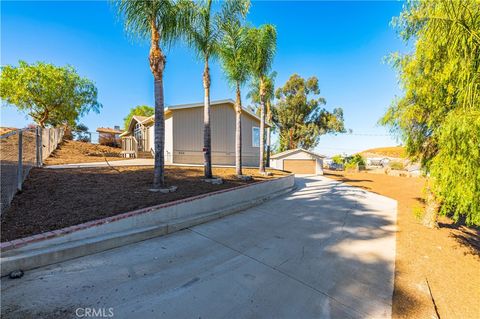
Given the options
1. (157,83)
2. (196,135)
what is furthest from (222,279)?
(196,135)

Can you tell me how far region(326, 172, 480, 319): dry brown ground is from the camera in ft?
9.80

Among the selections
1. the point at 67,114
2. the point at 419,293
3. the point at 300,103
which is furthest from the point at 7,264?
the point at 300,103

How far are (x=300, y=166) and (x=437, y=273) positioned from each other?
2054 centimetres

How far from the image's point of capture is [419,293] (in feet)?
10.9

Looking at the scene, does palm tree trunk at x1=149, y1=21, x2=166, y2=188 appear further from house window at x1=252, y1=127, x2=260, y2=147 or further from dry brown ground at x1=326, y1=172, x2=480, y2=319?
house window at x1=252, y1=127, x2=260, y2=147

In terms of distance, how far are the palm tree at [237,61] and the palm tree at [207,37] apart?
0.68 meters

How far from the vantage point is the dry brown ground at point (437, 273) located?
2986 mm

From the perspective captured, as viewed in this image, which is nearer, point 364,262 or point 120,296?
point 120,296

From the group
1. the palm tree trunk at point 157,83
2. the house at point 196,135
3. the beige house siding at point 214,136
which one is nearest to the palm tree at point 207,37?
the palm tree trunk at point 157,83

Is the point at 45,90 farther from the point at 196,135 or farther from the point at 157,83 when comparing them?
the point at 157,83

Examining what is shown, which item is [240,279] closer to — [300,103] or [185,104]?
[185,104]

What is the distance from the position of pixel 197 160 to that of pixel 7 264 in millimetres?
11840

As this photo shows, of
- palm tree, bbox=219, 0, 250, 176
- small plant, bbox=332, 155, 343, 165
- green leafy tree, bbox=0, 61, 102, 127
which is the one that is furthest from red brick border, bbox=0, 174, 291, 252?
small plant, bbox=332, 155, 343, 165

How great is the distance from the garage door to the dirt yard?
693 inches
